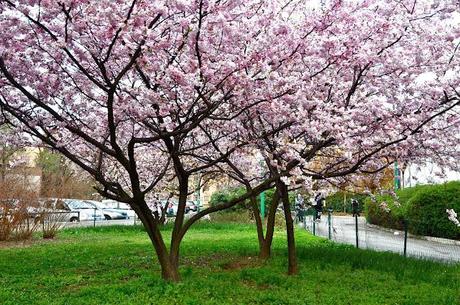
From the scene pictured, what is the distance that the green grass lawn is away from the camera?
6141mm

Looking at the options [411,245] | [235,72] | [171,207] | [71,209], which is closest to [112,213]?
[171,207]

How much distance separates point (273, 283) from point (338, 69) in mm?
2932

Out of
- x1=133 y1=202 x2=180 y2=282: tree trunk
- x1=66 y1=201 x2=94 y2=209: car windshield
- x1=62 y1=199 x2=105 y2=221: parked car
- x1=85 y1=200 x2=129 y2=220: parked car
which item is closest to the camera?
x1=133 y1=202 x2=180 y2=282: tree trunk

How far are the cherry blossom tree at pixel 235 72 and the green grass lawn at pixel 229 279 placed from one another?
2.68 ft

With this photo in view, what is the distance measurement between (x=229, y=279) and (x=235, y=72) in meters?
3.01

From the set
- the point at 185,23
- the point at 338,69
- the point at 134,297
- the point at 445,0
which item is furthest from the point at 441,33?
the point at 134,297

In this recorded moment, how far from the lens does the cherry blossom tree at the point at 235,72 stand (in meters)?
5.57

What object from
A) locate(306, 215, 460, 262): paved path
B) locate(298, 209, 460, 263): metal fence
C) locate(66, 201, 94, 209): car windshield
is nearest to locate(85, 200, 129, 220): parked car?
locate(66, 201, 94, 209): car windshield

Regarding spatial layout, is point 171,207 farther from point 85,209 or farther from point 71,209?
point 71,209

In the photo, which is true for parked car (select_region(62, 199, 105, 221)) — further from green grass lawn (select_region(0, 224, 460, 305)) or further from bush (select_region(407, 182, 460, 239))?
green grass lawn (select_region(0, 224, 460, 305))

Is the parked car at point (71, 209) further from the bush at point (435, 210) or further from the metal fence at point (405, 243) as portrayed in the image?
the bush at point (435, 210)

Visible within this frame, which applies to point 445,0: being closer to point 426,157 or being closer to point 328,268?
point 426,157

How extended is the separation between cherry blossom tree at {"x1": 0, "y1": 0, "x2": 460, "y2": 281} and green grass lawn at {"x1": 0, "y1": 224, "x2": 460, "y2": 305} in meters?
0.82

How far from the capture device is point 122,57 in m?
6.21
